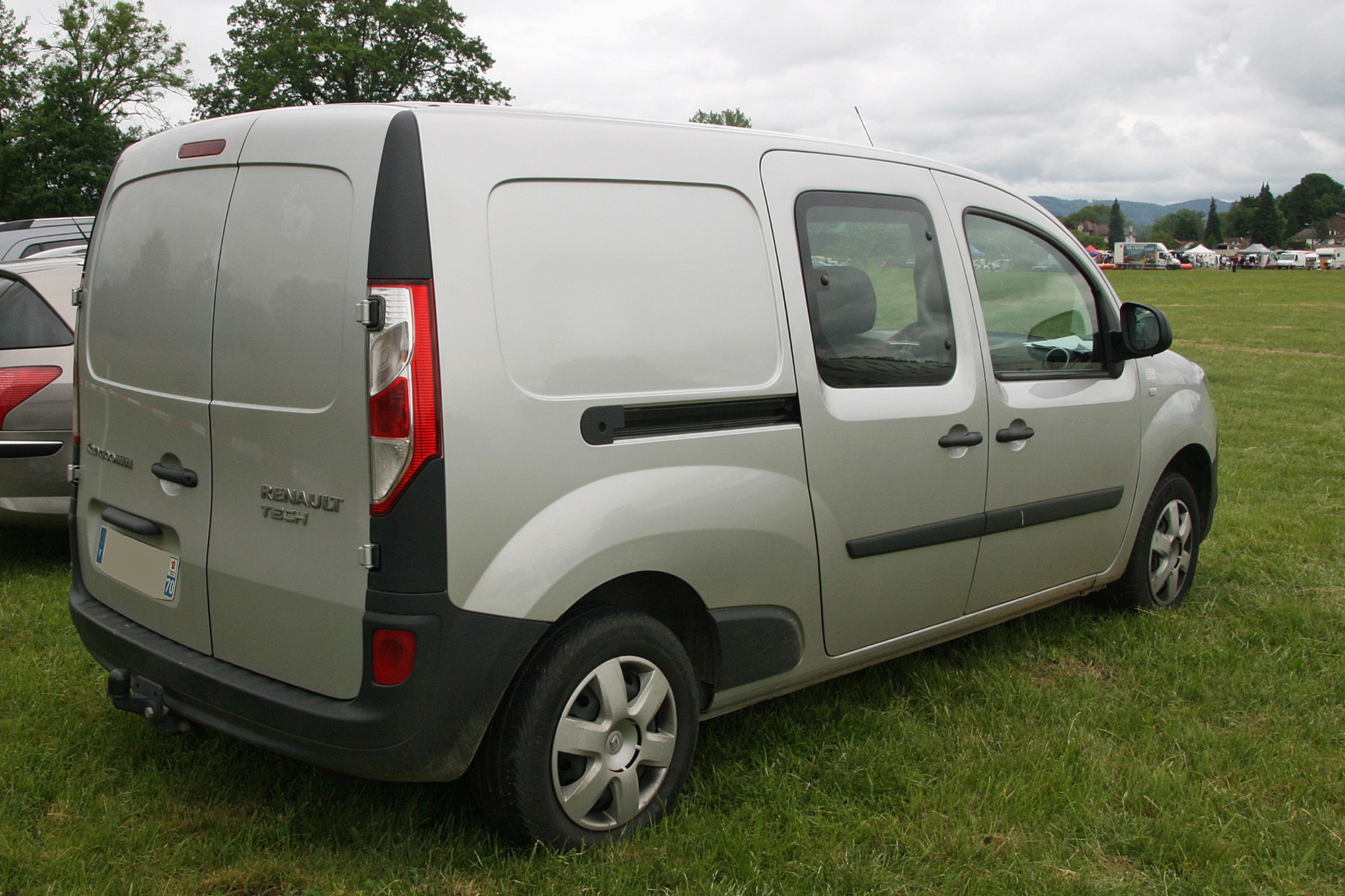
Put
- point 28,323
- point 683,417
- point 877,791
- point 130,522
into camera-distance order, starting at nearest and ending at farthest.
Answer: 1. point 683,417
2. point 130,522
3. point 877,791
4. point 28,323

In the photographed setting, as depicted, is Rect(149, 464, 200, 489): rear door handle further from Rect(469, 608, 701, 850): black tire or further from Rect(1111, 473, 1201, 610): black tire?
Rect(1111, 473, 1201, 610): black tire

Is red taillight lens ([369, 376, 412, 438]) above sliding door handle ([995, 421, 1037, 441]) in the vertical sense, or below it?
above

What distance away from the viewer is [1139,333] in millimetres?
4301

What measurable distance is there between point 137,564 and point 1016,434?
106 inches

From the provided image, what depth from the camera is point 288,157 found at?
258cm

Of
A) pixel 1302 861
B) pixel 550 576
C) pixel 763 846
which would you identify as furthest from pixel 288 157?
pixel 1302 861

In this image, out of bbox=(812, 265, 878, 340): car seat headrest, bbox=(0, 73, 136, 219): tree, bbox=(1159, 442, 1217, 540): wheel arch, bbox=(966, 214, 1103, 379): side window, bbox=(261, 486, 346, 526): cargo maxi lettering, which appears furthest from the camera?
bbox=(0, 73, 136, 219): tree

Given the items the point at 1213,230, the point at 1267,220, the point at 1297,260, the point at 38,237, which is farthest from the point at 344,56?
the point at 1213,230

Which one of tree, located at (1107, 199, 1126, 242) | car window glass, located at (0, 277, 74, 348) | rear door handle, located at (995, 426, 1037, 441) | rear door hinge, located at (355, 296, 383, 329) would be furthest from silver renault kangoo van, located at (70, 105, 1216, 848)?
tree, located at (1107, 199, 1126, 242)

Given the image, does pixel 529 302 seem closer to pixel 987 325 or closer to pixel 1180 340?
pixel 987 325

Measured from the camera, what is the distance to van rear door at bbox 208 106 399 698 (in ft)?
8.02

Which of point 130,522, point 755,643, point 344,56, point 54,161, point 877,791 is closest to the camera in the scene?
point 130,522

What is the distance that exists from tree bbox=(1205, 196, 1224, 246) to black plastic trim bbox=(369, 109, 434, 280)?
182 m

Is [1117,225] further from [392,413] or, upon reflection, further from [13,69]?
[392,413]
